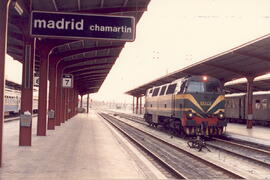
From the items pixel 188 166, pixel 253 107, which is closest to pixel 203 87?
pixel 188 166

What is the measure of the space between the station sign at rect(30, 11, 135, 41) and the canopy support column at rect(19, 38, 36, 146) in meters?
5.13

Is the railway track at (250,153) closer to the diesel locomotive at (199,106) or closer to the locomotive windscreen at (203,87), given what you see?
the diesel locomotive at (199,106)

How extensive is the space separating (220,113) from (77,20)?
12859 millimetres

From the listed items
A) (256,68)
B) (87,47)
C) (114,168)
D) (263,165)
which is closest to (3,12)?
(114,168)

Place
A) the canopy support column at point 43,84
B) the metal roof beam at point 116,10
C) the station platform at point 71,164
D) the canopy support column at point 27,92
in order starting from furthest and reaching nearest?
the canopy support column at point 43,84, the metal roof beam at point 116,10, the canopy support column at point 27,92, the station platform at point 71,164

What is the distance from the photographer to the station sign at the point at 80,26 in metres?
8.20

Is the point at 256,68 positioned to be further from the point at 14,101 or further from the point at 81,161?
the point at 14,101

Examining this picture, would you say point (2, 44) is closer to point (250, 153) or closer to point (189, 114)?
point (250, 153)

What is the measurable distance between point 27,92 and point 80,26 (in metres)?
6.18

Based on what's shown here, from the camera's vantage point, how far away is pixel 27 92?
13414 millimetres

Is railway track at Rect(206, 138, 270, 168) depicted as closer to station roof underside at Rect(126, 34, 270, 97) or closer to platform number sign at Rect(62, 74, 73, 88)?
station roof underside at Rect(126, 34, 270, 97)

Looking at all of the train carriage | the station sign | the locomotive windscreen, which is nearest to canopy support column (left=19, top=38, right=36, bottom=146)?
the station sign

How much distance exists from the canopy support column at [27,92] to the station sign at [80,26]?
5127 millimetres

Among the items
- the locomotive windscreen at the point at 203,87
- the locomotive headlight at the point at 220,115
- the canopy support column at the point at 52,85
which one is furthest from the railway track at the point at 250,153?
the canopy support column at the point at 52,85
